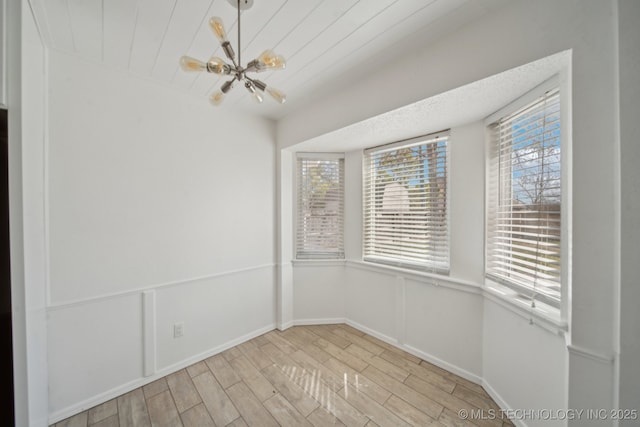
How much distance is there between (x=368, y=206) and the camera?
8.64ft

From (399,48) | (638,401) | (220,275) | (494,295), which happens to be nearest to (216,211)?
(220,275)

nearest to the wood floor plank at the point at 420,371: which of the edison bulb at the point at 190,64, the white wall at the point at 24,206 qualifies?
the white wall at the point at 24,206

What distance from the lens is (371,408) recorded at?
1.56 meters

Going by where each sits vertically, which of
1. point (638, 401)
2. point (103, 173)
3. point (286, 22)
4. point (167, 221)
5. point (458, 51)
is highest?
point (286, 22)

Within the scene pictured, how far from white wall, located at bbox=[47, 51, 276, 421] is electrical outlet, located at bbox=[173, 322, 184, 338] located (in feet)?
0.10

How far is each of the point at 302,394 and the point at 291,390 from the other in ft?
0.32

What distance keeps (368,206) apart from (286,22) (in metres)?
1.88

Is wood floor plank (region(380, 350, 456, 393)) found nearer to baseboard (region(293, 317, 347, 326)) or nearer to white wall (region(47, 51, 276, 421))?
baseboard (region(293, 317, 347, 326))

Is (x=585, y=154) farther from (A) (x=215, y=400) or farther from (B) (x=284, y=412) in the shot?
(A) (x=215, y=400)

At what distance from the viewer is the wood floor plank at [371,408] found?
1.46m

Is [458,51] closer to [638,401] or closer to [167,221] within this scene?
[638,401]

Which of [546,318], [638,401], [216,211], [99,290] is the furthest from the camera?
[216,211]

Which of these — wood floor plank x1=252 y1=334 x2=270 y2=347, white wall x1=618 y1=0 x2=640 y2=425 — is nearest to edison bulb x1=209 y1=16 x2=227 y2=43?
white wall x1=618 y1=0 x2=640 y2=425

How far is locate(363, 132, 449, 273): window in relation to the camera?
207 centimetres
